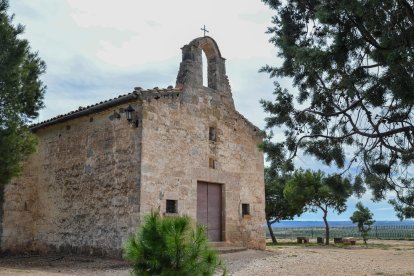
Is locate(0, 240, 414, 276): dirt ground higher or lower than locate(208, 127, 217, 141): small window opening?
lower

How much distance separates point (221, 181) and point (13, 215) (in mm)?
7362

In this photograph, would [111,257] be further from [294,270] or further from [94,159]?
[294,270]

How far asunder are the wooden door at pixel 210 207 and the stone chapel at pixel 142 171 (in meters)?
0.03

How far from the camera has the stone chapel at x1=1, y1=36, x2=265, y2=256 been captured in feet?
40.5

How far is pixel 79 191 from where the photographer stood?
1371cm

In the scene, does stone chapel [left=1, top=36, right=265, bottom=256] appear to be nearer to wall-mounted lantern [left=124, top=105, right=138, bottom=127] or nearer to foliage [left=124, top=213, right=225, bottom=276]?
wall-mounted lantern [left=124, top=105, right=138, bottom=127]

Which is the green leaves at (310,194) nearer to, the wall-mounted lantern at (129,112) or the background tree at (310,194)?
the background tree at (310,194)

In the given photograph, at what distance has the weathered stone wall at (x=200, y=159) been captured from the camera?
12.4m

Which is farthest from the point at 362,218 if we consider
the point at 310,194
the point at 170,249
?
the point at 170,249

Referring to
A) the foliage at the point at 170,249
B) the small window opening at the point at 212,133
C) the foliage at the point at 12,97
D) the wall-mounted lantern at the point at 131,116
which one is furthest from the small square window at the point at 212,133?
the foliage at the point at 170,249

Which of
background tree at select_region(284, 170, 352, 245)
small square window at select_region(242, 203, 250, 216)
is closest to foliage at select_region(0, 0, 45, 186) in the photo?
small square window at select_region(242, 203, 250, 216)

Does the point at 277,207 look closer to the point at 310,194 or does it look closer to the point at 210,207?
the point at 310,194

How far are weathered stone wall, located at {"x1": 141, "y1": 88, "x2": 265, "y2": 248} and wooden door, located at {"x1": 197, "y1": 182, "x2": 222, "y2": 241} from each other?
22 centimetres

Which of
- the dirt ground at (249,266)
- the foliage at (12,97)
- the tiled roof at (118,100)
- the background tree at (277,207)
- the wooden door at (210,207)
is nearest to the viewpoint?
the dirt ground at (249,266)
